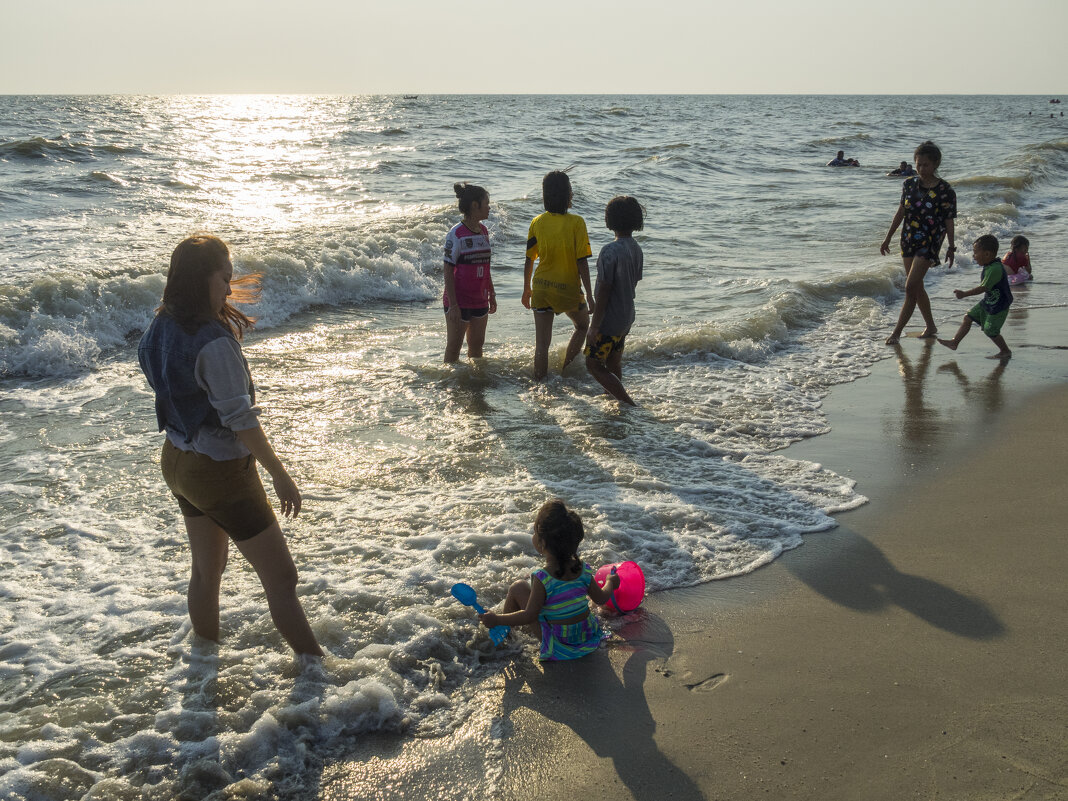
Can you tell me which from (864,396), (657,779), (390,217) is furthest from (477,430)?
(390,217)

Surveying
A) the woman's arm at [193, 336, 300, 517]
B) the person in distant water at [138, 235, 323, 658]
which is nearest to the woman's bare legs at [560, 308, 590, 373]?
the person in distant water at [138, 235, 323, 658]

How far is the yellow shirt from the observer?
22.7 ft

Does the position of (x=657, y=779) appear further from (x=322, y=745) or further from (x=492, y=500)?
(x=492, y=500)

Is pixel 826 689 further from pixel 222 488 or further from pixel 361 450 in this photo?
pixel 361 450

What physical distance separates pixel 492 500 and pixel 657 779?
2468 mm

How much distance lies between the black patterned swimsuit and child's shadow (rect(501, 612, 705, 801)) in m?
6.17

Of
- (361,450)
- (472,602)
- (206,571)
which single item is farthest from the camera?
(361,450)

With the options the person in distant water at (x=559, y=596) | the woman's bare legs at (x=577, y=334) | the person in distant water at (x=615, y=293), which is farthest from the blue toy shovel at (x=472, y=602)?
the woman's bare legs at (x=577, y=334)

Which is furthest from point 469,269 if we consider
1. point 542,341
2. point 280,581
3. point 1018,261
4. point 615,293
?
point 1018,261

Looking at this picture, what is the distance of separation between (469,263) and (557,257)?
837mm

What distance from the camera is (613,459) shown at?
584cm

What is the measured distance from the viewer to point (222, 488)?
3.11m

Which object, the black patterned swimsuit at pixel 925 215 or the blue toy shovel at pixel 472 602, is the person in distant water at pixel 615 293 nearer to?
the blue toy shovel at pixel 472 602

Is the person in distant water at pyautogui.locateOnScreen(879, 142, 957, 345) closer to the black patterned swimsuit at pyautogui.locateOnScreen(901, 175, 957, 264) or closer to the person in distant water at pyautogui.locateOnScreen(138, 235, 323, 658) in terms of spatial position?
the black patterned swimsuit at pyautogui.locateOnScreen(901, 175, 957, 264)
